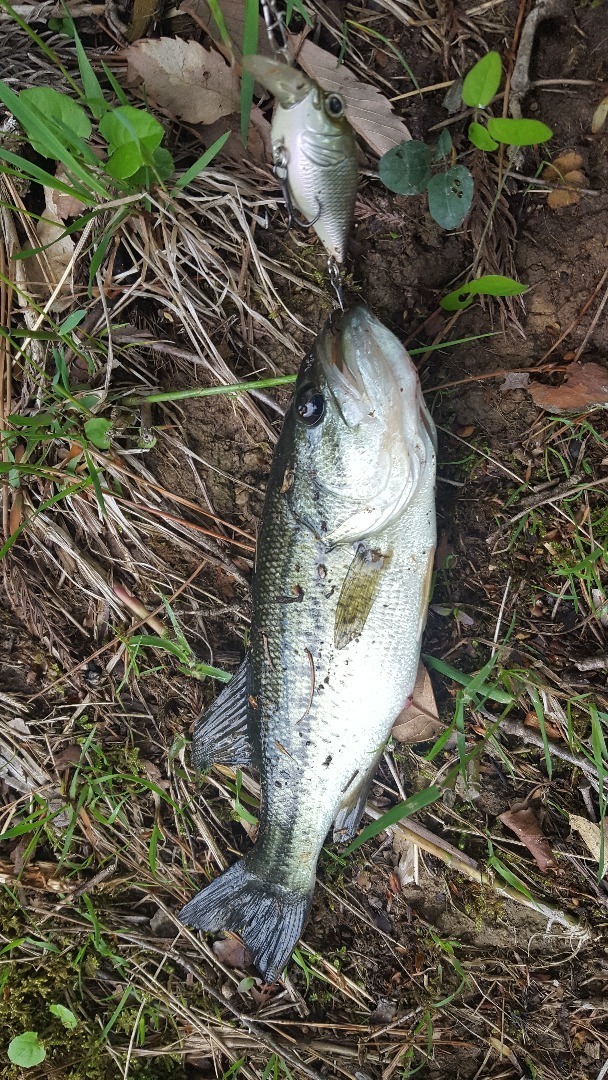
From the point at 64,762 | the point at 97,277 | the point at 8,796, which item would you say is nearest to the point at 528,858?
the point at 64,762

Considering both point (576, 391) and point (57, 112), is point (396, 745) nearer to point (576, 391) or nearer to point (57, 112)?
point (576, 391)

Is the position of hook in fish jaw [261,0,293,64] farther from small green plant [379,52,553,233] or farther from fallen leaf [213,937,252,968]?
fallen leaf [213,937,252,968]

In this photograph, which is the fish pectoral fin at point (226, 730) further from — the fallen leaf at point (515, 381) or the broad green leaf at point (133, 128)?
the broad green leaf at point (133, 128)

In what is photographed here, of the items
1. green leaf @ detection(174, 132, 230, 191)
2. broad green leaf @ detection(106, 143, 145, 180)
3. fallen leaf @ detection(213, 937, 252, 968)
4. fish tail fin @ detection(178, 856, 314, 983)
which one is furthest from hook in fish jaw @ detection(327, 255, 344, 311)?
fallen leaf @ detection(213, 937, 252, 968)

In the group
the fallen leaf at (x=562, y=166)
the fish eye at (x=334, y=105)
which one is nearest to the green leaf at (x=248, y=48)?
the fish eye at (x=334, y=105)

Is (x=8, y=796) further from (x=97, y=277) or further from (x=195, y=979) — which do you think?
(x=97, y=277)
